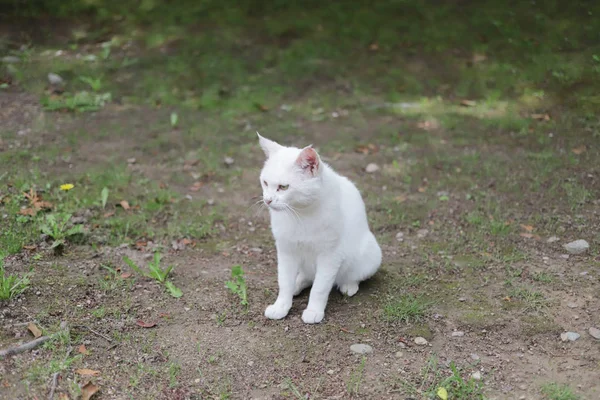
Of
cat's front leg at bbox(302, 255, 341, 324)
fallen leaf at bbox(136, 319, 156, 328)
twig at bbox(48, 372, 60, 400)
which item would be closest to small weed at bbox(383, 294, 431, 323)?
cat's front leg at bbox(302, 255, 341, 324)

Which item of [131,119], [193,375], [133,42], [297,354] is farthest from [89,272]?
[133,42]

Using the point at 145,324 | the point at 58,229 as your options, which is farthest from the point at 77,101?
the point at 145,324

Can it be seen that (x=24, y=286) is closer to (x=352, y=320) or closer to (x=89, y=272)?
(x=89, y=272)

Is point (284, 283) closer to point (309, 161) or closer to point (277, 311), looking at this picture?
point (277, 311)

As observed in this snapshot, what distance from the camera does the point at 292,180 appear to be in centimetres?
342

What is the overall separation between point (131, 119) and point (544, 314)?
15.2 feet

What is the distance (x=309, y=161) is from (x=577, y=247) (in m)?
2.39

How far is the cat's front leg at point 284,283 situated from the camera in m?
3.76

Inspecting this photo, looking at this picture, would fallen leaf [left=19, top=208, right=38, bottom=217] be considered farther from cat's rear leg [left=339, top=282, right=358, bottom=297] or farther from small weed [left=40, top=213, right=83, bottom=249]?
cat's rear leg [left=339, top=282, right=358, bottom=297]

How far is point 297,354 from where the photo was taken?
3539 millimetres

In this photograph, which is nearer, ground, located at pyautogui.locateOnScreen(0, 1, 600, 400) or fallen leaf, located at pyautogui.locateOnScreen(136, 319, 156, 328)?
ground, located at pyautogui.locateOnScreen(0, 1, 600, 400)

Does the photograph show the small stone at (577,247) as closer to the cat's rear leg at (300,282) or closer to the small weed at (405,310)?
the small weed at (405,310)

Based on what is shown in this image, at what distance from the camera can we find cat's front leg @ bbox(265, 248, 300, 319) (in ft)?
12.3

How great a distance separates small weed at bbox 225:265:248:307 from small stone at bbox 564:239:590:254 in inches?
95.2
